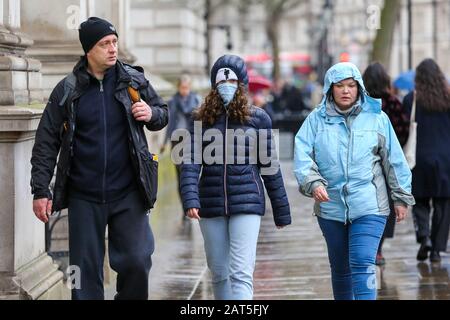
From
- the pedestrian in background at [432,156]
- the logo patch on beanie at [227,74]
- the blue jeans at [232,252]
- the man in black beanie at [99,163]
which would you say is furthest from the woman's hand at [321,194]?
the pedestrian in background at [432,156]

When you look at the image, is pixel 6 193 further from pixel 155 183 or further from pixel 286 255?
pixel 286 255

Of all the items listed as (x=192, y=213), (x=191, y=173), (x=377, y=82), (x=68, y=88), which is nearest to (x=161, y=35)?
(x=377, y=82)

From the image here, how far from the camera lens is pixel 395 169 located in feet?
25.8

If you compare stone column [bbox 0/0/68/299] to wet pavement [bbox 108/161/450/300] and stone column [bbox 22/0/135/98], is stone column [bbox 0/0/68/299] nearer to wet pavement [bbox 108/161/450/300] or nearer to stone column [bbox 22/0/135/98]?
wet pavement [bbox 108/161/450/300]

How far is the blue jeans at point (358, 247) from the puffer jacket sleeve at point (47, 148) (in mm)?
1923

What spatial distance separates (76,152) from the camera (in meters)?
6.98

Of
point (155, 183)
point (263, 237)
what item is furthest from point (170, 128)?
point (155, 183)

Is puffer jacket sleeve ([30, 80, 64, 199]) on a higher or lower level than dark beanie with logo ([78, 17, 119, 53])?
lower

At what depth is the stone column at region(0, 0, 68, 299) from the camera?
7.94 metres

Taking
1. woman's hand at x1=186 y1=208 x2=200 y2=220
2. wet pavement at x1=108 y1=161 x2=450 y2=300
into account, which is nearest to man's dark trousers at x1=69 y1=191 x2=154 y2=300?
woman's hand at x1=186 y1=208 x2=200 y2=220

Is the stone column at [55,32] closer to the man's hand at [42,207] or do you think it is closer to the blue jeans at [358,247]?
the blue jeans at [358,247]

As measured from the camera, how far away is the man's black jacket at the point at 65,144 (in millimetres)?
6926

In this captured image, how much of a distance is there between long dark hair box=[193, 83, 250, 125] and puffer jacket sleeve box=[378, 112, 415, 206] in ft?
2.98

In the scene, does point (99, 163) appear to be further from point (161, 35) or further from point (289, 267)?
point (161, 35)
